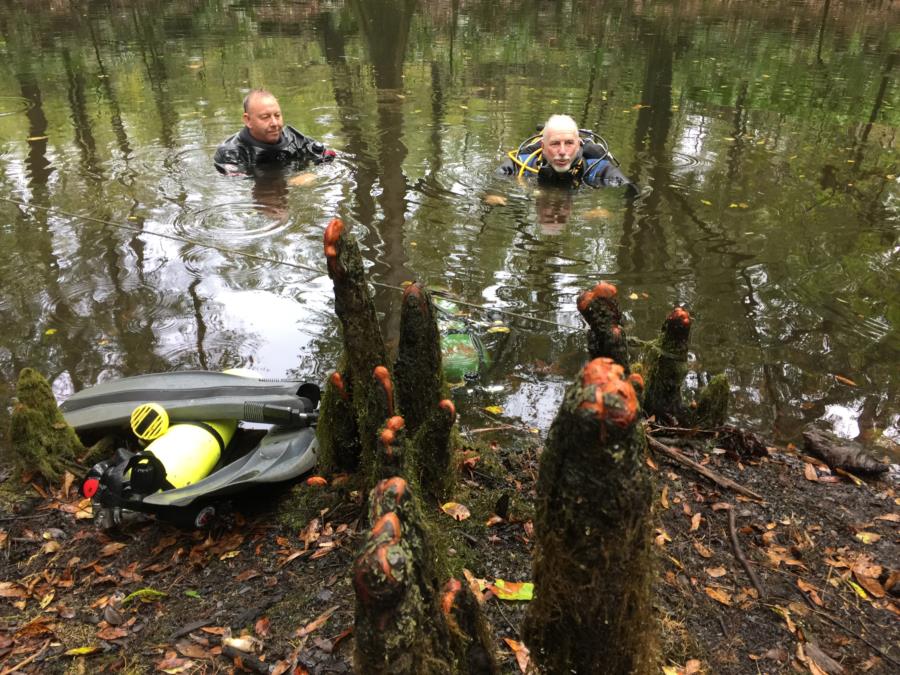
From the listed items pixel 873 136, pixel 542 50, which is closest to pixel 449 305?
pixel 873 136

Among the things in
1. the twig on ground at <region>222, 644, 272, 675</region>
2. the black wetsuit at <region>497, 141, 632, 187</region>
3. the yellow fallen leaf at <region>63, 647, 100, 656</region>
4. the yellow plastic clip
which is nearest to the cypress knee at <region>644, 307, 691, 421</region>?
the twig on ground at <region>222, 644, 272, 675</region>

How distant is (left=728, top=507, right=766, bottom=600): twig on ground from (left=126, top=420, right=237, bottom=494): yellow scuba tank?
2650 mm

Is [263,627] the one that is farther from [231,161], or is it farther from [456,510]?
[231,161]

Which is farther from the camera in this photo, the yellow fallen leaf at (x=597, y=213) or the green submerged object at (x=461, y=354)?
the yellow fallen leaf at (x=597, y=213)

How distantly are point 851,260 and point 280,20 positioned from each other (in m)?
21.4

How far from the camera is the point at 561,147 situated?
26.6ft

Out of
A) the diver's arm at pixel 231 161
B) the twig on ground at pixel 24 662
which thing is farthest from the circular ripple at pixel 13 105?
the twig on ground at pixel 24 662

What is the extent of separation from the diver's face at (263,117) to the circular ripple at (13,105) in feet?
18.2

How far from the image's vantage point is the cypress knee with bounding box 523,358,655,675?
127 cm

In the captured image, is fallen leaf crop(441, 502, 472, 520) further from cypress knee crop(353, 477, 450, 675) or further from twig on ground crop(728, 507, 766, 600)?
cypress knee crop(353, 477, 450, 675)

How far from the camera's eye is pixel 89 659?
246 cm

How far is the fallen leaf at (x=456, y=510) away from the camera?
3.00 metres

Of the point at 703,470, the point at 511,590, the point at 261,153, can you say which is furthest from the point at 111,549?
the point at 261,153

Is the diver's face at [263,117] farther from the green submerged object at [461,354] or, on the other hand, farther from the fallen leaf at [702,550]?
the fallen leaf at [702,550]
